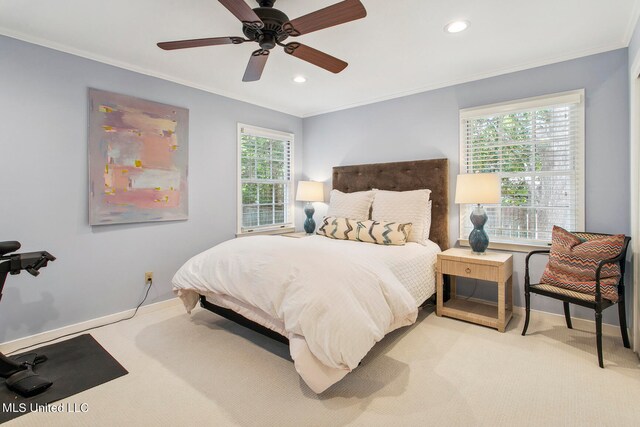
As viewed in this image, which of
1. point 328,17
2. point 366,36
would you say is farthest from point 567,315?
point 328,17

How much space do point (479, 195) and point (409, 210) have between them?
71 centimetres

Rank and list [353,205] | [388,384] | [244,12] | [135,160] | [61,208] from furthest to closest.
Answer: [353,205]
[135,160]
[61,208]
[388,384]
[244,12]

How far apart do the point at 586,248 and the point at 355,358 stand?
7.01ft

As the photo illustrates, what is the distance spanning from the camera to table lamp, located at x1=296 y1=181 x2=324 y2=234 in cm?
458

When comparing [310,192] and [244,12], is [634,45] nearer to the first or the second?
[244,12]

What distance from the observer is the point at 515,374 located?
2.13m

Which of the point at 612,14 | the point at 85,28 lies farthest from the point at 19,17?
the point at 612,14

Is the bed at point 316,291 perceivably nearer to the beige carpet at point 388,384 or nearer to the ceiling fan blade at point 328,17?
the beige carpet at point 388,384

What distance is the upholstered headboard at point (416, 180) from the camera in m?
3.60

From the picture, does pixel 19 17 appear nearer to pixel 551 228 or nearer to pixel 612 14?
pixel 612 14

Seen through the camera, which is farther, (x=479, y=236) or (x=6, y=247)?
(x=479, y=236)

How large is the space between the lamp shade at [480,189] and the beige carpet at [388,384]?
1.19 metres

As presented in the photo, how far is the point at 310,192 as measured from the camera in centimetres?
459

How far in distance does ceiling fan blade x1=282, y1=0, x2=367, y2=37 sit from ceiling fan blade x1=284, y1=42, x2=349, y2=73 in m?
0.13
